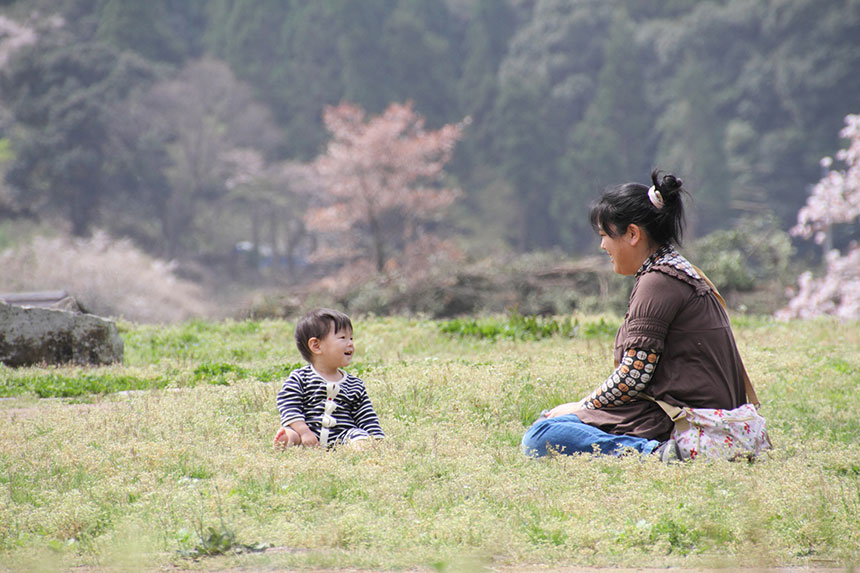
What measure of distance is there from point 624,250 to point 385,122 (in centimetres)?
2409

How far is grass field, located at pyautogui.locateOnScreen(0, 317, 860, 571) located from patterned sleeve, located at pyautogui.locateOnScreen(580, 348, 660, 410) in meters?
0.37

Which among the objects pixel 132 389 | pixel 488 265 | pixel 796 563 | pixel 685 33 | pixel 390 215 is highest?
pixel 685 33

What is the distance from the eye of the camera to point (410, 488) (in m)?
4.03

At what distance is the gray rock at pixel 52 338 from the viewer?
807 centimetres

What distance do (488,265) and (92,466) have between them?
14.5m

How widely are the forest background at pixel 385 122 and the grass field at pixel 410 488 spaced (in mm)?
20897

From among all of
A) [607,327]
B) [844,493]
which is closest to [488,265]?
[607,327]

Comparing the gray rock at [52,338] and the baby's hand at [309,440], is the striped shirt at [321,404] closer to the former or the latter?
the baby's hand at [309,440]

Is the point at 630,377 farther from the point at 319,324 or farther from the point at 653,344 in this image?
the point at 319,324

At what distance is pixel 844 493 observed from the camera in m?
3.84

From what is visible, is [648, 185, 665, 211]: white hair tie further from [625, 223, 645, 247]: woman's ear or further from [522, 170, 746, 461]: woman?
[625, 223, 645, 247]: woman's ear

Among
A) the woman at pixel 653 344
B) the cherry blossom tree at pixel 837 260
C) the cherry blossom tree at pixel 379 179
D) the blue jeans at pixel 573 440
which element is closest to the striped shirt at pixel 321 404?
the blue jeans at pixel 573 440

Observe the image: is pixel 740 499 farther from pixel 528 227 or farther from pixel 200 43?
pixel 200 43

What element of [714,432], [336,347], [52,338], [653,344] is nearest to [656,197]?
[653,344]
